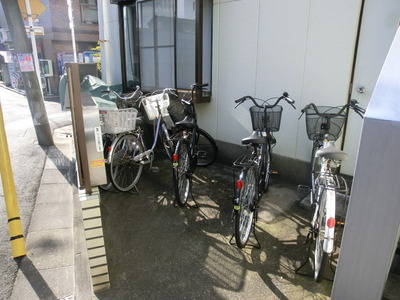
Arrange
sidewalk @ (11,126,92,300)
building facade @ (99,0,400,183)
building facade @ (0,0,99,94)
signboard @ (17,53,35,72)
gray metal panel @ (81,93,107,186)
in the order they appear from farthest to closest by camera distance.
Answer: building facade @ (0,0,99,94) → signboard @ (17,53,35,72) → building facade @ (99,0,400,183) → sidewalk @ (11,126,92,300) → gray metal panel @ (81,93,107,186)

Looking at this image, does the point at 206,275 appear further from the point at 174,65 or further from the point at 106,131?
the point at 174,65

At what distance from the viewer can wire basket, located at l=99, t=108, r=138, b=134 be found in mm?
4320

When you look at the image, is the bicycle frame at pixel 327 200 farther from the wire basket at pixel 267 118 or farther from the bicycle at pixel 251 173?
the wire basket at pixel 267 118

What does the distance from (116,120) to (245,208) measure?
88.8 inches

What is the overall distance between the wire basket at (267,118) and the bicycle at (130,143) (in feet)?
4.57

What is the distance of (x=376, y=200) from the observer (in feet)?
5.73

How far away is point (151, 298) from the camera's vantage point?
8.80ft

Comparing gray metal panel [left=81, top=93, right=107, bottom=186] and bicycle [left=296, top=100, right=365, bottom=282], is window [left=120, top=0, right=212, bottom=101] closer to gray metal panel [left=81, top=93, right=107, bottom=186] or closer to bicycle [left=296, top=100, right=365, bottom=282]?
bicycle [left=296, top=100, right=365, bottom=282]

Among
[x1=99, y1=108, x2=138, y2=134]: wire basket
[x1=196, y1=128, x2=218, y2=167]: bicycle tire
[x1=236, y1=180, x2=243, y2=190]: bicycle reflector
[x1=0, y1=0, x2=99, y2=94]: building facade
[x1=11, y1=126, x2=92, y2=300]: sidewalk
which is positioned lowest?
[x1=11, y1=126, x2=92, y2=300]: sidewalk

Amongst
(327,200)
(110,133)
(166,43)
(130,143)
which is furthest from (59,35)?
(327,200)

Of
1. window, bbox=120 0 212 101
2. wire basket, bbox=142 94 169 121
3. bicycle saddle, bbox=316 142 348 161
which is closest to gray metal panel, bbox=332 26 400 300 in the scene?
bicycle saddle, bbox=316 142 348 161

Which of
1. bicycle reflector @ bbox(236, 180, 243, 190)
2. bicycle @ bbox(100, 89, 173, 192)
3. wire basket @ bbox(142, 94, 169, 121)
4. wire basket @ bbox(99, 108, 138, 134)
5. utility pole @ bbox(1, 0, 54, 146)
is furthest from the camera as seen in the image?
utility pole @ bbox(1, 0, 54, 146)

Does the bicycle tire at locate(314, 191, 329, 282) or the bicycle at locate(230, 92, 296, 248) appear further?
the bicycle at locate(230, 92, 296, 248)

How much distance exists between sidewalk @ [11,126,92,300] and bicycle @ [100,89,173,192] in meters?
0.77
